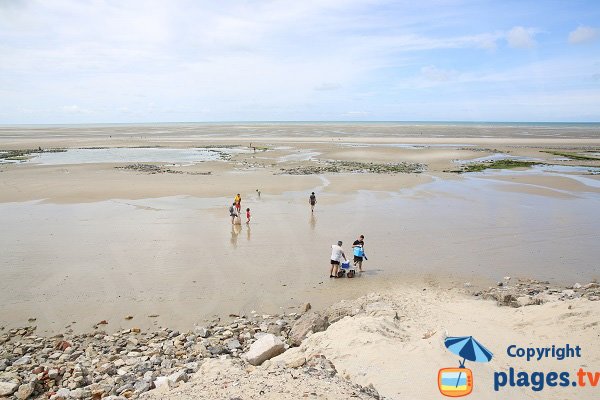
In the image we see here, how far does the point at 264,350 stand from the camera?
816 centimetres

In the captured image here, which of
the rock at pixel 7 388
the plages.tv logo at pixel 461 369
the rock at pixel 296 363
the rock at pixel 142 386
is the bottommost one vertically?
the rock at pixel 7 388

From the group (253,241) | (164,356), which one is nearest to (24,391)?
A: (164,356)

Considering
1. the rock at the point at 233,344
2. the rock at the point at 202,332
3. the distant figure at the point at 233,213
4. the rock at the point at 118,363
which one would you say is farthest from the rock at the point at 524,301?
the distant figure at the point at 233,213

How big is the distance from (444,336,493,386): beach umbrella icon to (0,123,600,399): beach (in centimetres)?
27

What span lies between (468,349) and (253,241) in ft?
35.8

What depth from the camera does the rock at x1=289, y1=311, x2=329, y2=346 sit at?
9039 millimetres

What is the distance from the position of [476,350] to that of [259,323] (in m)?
5.12

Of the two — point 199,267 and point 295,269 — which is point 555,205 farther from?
point 199,267

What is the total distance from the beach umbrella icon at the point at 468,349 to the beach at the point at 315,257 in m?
0.27

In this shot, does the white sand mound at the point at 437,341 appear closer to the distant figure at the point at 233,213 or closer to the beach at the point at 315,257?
the beach at the point at 315,257

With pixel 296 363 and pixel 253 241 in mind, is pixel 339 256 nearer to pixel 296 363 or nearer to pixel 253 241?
pixel 253 241

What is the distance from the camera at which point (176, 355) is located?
8836 mm

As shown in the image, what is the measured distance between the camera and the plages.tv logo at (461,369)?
645 cm

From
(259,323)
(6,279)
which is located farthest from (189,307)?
(6,279)
